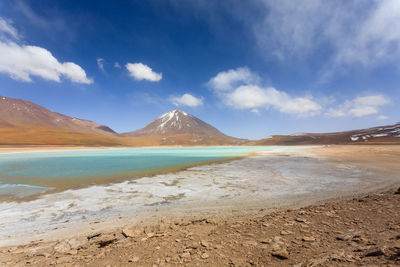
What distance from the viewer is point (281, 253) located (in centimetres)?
283

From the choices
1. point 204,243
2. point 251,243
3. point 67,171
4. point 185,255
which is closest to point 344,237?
point 251,243

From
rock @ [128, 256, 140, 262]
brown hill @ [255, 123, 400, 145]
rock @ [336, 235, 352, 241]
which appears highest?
brown hill @ [255, 123, 400, 145]

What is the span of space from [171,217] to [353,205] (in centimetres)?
522

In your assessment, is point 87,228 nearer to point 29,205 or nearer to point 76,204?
point 76,204

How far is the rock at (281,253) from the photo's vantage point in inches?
108

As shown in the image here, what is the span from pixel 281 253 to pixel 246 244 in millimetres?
624

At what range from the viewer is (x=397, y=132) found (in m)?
81.6

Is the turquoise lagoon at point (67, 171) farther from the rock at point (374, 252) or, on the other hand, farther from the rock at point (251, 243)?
the rock at point (374, 252)

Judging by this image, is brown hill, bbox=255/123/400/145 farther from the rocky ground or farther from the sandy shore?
the sandy shore

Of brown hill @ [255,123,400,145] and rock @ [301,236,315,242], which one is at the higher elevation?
brown hill @ [255,123,400,145]

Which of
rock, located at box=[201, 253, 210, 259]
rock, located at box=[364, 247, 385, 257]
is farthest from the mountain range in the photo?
rock, located at box=[201, 253, 210, 259]

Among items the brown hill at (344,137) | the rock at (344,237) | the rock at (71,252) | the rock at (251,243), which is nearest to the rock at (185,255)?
the rock at (251,243)

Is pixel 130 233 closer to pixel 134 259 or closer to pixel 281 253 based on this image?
pixel 134 259

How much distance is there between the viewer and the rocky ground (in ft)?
8.87
